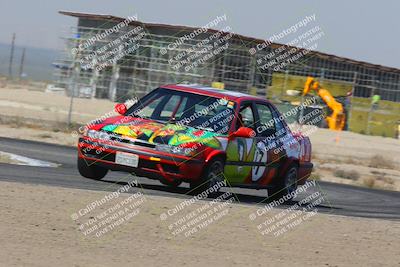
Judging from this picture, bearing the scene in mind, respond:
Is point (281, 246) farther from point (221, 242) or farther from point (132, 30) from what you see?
point (132, 30)

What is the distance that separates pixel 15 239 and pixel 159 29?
39406 millimetres

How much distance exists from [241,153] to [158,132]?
4.43ft

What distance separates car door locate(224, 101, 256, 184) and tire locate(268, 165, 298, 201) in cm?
88

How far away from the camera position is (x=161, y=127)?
39.4 ft

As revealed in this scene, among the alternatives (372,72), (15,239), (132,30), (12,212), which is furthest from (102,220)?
(372,72)

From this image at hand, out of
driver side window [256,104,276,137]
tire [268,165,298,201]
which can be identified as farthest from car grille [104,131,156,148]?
tire [268,165,298,201]

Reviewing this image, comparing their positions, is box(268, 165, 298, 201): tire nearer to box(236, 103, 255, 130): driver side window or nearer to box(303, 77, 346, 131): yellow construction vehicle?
box(236, 103, 255, 130): driver side window

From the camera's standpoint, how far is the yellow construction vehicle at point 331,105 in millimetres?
40250

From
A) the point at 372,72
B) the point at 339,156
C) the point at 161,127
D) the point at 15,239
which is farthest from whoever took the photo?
the point at 372,72

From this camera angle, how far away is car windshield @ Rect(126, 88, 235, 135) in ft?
40.8

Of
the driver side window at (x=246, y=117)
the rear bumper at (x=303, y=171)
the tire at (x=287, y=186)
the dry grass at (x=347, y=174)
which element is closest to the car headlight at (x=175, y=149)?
the driver side window at (x=246, y=117)

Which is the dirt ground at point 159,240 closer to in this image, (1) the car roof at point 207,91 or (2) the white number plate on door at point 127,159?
(2) the white number plate on door at point 127,159

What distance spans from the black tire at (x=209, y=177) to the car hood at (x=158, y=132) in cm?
24

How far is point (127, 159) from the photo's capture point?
38.8 ft
